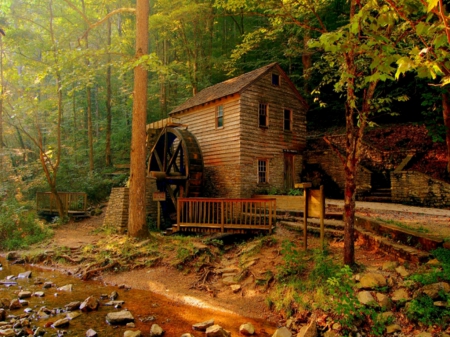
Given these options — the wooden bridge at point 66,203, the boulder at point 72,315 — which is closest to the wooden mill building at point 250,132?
the wooden bridge at point 66,203

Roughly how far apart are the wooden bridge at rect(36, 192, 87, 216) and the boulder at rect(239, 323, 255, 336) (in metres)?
12.4

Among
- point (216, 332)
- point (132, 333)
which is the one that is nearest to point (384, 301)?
point (216, 332)

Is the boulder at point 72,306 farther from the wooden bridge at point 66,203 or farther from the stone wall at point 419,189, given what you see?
the stone wall at point 419,189

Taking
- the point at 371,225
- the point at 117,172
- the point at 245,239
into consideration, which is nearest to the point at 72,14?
the point at 117,172

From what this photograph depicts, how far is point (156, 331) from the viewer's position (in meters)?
4.58

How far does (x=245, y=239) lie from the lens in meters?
9.69

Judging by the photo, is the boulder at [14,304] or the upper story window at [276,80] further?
the upper story window at [276,80]

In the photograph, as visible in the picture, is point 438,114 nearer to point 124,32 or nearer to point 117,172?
point 117,172

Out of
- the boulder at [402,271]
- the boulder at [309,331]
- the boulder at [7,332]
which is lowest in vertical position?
the boulder at [7,332]

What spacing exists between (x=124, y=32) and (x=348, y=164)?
69.5 ft

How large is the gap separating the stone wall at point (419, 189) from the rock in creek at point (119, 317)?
1197 cm

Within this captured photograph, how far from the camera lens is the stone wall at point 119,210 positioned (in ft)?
37.1

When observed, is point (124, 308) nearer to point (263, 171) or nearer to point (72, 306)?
point (72, 306)

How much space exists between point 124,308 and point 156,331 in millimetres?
1344
